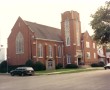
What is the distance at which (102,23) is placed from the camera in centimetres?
4494

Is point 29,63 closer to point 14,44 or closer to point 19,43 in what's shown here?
point 19,43

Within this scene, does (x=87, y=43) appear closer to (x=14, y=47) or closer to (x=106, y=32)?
(x=14, y=47)

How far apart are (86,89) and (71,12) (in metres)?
54.3

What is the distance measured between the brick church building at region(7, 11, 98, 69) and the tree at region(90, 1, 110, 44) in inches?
877

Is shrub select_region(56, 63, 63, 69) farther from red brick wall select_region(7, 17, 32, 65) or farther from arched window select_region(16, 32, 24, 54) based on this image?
arched window select_region(16, 32, 24, 54)

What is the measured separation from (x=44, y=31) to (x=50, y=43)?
3.72 metres

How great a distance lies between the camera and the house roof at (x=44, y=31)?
68.2m

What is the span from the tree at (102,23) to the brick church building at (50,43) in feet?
73.1

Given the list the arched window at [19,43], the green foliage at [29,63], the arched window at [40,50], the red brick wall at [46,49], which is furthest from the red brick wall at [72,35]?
the green foliage at [29,63]

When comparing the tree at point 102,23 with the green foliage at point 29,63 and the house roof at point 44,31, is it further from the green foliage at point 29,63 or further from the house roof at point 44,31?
the house roof at point 44,31

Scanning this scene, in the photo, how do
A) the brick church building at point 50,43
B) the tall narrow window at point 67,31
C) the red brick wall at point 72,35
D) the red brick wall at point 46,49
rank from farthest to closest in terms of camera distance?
the tall narrow window at point 67,31
the red brick wall at point 72,35
the red brick wall at point 46,49
the brick church building at point 50,43

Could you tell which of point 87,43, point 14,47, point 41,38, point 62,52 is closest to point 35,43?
point 41,38

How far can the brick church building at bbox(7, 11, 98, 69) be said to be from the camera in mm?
66125

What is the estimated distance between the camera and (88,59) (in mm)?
78562
